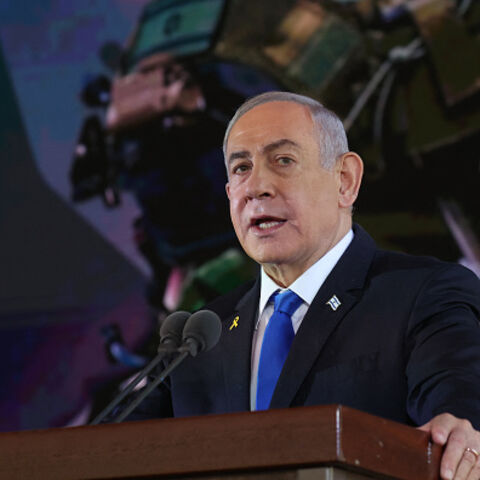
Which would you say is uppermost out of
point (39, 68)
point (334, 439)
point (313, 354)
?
point (39, 68)

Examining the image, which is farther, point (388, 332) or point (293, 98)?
point (293, 98)

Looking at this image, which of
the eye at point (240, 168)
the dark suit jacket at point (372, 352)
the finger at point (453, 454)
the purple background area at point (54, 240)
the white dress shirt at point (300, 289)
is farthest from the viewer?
the purple background area at point (54, 240)

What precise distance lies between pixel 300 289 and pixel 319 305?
0.12m

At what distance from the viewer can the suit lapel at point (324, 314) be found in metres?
1.93

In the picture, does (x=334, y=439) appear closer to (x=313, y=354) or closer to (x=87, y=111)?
(x=313, y=354)

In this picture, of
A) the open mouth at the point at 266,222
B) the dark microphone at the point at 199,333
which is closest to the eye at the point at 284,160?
the open mouth at the point at 266,222

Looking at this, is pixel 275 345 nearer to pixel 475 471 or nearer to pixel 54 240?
pixel 475 471

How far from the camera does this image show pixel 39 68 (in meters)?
4.91

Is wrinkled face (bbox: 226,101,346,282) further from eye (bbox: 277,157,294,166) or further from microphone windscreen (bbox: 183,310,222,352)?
microphone windscreen (bbox: 183,310,222,352)

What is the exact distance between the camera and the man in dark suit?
6.06 feet

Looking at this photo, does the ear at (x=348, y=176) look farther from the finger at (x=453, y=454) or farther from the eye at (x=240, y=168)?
the finger at (x=453, y=454)

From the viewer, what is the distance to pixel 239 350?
2166 mm

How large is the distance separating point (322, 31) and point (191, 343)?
9.53 ft

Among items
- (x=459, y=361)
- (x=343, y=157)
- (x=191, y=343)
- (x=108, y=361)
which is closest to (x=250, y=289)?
(x=343, y=157)
